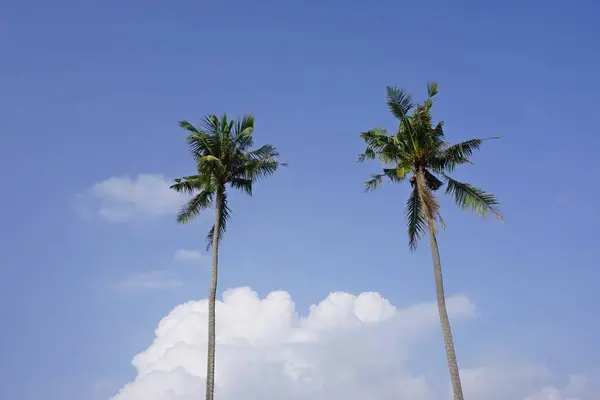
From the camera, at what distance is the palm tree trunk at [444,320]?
28.9 meters

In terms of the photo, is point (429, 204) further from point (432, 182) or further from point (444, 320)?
point (444, 320)

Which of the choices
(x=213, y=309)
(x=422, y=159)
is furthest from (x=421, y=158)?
(x=213, y=309)

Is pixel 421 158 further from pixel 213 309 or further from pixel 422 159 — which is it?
pixel 213 309

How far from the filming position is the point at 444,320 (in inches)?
1200

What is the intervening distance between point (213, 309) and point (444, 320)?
42.5ft

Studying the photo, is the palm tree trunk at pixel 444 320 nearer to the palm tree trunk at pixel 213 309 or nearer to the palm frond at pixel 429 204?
the palm frond at pixel 429 204

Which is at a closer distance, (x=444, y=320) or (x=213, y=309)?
(x=444, y=320)

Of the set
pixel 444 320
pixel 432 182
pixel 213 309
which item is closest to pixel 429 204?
pixel 432 182

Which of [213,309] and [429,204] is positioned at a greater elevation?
[429,204]

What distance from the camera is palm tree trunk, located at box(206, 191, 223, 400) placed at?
32500 millimetres

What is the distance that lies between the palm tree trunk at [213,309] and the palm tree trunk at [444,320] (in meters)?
12.4

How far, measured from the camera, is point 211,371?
107 feet

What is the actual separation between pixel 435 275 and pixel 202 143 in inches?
630

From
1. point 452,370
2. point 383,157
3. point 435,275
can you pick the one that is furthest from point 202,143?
point 452,370
